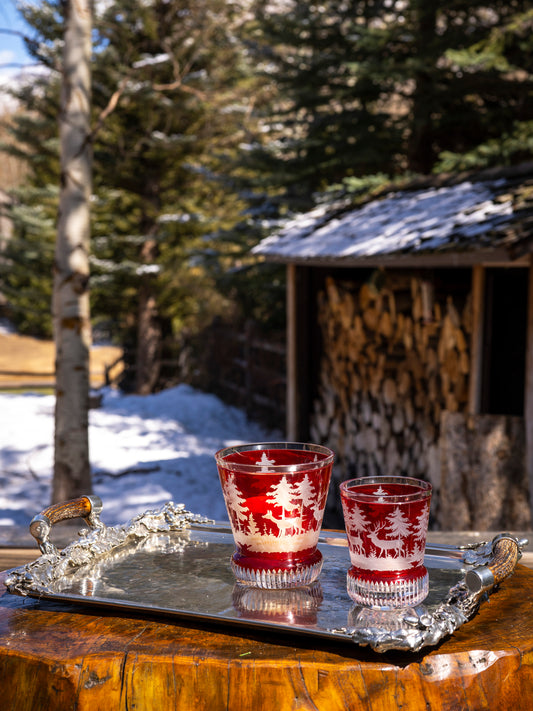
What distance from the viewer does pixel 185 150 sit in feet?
41.9

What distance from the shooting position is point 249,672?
103cm

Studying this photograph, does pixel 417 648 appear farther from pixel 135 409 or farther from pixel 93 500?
pixel 135 409

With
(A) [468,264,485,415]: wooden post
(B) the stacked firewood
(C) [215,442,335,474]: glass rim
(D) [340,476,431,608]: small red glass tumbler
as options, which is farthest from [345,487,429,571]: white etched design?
(B) the stacked firewood

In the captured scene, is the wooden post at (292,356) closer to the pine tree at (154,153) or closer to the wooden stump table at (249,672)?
the pine tree at (154,153)

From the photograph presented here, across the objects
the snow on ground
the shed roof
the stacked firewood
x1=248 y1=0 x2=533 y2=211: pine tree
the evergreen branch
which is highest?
x1=248 y1=0 x2=533 y2=211: pine tree

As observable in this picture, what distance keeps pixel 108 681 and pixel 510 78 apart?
8.84m

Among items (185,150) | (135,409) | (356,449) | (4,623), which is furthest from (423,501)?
(185,150)

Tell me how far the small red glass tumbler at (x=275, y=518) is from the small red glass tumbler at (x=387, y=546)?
0.24 feet

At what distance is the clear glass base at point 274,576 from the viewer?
1221 mm

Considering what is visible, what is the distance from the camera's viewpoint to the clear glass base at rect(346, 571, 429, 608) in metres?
1.13

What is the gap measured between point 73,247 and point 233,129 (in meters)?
8.91

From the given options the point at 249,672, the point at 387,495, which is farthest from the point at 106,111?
the point at 249,672

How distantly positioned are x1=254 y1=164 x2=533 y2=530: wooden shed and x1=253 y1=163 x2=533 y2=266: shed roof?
0.04 feet

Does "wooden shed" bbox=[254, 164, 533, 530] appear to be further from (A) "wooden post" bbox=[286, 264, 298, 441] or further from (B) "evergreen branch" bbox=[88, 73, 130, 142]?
(B) "evergreen branch" bbox=[88, 73, 130, 142]
